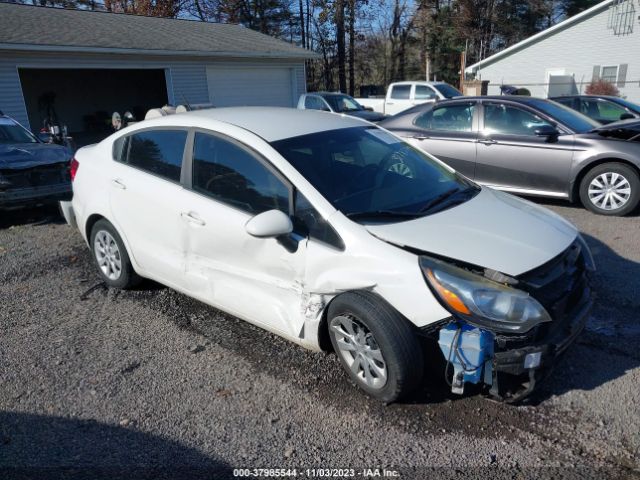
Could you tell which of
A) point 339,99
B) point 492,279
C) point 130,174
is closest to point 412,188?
point 492,279

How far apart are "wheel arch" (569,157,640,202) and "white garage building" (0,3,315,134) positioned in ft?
43.8

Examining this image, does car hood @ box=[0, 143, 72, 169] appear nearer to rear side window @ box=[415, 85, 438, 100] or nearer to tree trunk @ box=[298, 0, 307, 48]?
rear side window @ box=[415, 85, 438, 100]

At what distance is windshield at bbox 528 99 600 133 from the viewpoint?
694 cm

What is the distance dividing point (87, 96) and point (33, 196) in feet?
58.8

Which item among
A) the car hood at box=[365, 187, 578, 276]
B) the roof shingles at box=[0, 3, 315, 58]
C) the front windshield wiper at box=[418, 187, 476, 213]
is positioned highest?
the roof shingles at box=[0, 3, 315, 58]

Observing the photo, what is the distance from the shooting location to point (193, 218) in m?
3.68

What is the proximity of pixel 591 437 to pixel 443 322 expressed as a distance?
0.98 m

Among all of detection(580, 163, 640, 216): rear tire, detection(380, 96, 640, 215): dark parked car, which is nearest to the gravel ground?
detection(580, 163, 640, 216): rear tire

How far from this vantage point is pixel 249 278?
341 centimetres

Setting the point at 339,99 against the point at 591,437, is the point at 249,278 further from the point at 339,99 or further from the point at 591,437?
the point at 339,99

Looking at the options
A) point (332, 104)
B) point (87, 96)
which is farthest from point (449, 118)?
point (87, 96)

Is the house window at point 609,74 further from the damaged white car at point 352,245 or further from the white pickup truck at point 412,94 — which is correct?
the damaged white car at point 352,245

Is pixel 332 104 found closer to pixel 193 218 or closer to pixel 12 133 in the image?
pixel 12 133

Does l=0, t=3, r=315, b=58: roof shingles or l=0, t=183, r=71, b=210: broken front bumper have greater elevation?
l=0, t=3, r=315, b=58: roof shingles
